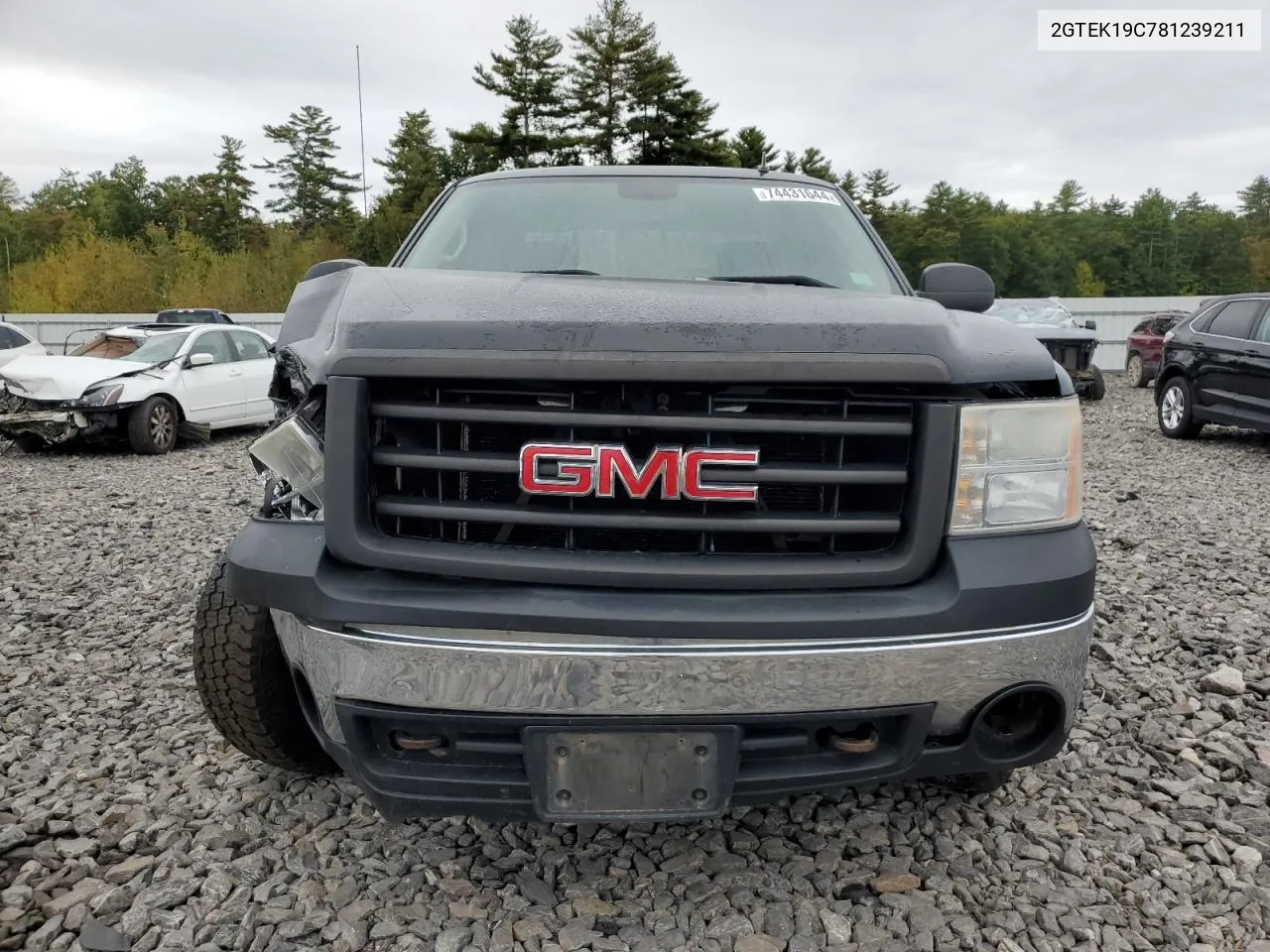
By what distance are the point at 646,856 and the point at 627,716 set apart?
30.3 inches

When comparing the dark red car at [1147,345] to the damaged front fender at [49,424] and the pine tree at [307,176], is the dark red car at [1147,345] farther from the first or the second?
the pine tree at [307,176]

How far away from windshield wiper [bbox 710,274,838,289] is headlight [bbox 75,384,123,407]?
353 inches

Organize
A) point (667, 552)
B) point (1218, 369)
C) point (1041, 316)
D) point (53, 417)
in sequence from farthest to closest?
point (1041, 316) < point (1218, 369) < point (53, 417) < point (667, 552)

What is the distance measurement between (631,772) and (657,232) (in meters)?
1.88

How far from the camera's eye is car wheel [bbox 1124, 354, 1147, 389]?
17.5 m

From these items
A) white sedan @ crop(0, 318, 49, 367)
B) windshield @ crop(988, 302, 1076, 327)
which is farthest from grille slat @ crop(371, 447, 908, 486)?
windshield @ crop(988, 302, 1076, 327)

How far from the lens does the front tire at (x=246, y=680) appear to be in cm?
249

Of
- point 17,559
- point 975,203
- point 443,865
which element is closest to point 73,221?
point 975,203

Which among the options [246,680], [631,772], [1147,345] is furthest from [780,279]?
[1147,345]

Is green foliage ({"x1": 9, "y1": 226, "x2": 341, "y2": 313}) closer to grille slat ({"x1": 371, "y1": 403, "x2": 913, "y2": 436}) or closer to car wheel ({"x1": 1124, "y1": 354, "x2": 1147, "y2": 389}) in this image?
car wheel ({"x1": 1124, "y1": 354, "x2": 1147, "y2": 389})

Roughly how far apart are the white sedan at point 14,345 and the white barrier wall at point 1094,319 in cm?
961

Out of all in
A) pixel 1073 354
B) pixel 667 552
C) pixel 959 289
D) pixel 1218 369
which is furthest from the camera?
pixel 1073 354

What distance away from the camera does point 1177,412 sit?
35.0 ft

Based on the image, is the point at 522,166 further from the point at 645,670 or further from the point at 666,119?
the point at 645,670
